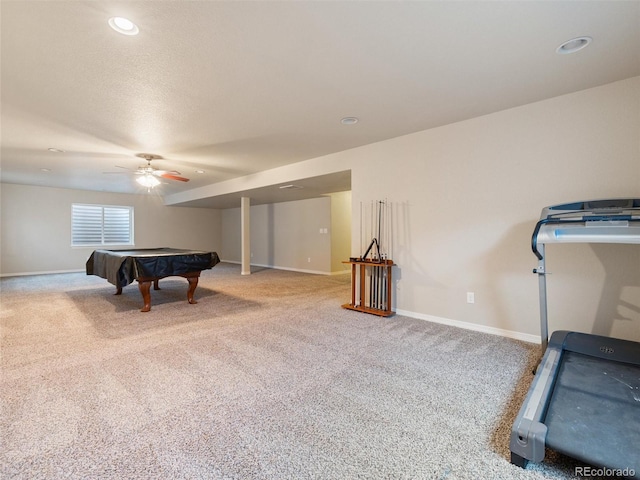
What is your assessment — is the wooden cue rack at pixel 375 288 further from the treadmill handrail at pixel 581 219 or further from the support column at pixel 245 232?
the support column at pixel 245 232

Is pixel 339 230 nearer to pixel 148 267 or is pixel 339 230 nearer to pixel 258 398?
pixel 148 267

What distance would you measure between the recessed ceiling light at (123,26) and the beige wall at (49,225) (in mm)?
8014

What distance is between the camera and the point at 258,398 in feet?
6.23

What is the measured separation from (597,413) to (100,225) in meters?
10.4

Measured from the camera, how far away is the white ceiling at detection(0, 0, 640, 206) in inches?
67.0

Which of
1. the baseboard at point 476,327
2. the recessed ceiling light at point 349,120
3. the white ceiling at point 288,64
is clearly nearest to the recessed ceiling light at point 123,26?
the white ceiling at point 288,64

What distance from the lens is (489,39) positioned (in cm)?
193

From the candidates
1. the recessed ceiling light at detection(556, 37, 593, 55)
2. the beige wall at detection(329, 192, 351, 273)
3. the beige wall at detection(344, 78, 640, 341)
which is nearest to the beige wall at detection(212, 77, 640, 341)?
the beige wall at detection(344, 78, 640, 341)

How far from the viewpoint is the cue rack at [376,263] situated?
3.83 meters

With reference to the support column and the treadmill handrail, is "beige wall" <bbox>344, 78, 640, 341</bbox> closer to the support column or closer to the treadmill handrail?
the treadmill handrail

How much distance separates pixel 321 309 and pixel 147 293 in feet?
7.77

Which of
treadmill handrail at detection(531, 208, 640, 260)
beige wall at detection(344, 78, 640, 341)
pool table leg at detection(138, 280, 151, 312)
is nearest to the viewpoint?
treadmill handrail at detection(531, 208, 640, 260)

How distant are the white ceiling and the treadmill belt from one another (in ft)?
7.00

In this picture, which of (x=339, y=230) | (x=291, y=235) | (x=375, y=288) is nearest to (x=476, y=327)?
(x=375, y=288)
